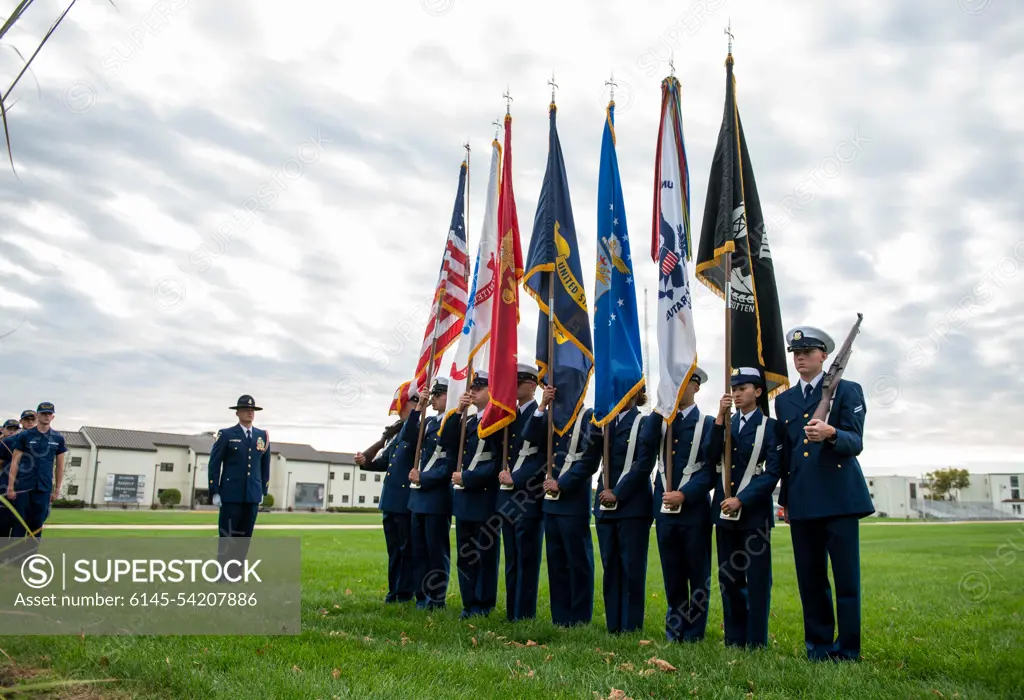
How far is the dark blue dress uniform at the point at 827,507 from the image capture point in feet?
17.3

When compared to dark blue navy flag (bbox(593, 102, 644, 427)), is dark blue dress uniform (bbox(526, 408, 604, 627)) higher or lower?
lower

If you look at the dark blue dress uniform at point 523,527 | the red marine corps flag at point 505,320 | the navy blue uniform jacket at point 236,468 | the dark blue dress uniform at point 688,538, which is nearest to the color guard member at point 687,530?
the dark blue dress uniform at point 688,538

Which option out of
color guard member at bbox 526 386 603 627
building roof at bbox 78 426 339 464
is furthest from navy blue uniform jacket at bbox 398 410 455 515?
building roof at bbox 78 426 339 464

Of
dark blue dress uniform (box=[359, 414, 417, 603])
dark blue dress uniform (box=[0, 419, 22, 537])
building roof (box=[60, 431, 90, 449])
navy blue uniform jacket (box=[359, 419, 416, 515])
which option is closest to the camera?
dark blue dress uniform (box=[359, 414, 417, 603])

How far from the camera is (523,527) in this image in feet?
24.2

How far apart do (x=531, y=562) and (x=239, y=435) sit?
14.5 ft

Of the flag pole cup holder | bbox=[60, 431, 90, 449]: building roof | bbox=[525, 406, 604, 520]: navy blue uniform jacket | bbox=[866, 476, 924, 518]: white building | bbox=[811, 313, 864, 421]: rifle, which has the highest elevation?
bbox=[60, 431, 90, 449]: building roof

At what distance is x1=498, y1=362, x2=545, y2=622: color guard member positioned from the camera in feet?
23.7

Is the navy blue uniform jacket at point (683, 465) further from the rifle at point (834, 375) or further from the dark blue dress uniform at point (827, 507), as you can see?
the rifle at point (834, 375)

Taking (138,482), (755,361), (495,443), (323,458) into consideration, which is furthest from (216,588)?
(323,458)

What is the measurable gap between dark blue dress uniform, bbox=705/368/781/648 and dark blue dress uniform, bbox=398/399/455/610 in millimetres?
3273

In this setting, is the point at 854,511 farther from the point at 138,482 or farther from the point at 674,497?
the point at 138,482

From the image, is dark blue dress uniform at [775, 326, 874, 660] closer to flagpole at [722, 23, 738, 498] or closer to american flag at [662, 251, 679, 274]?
flagpole at [722, 23, 738, 498]

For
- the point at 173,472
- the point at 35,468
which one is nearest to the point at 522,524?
the point at 35,468
